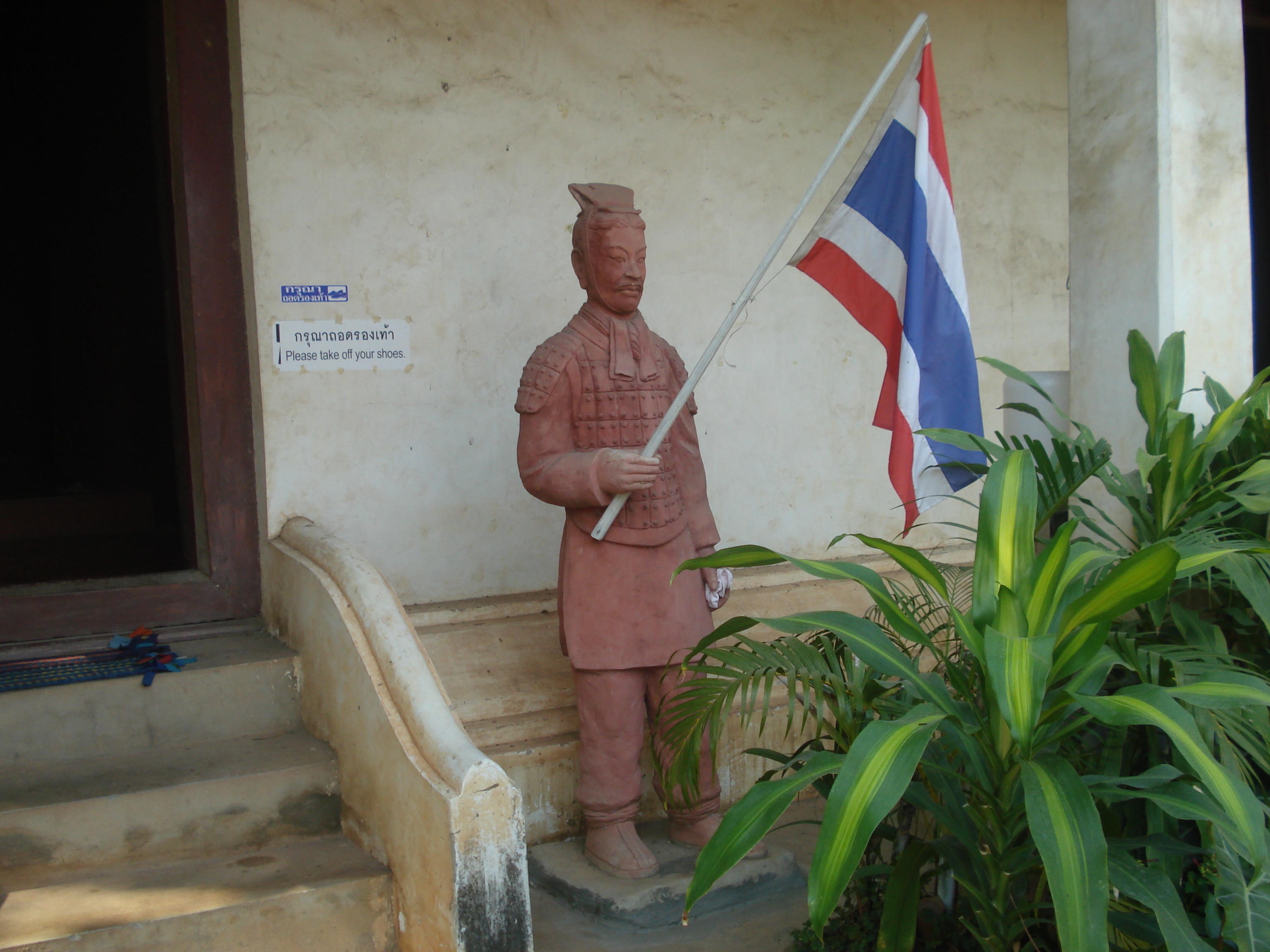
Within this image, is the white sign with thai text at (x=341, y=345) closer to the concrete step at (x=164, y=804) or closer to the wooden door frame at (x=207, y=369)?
the wooden door frame at (x=207, y=369)

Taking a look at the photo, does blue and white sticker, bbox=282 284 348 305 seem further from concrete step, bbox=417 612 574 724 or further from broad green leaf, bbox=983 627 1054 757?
broad green leaf, bbox=983 627 1054 757

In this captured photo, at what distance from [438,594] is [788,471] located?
1.72 meters

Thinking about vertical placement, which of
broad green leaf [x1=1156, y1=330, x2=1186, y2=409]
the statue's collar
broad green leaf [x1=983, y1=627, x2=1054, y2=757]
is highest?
the statue's collar

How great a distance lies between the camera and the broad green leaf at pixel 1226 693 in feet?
6.98

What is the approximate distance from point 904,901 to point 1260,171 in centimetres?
702

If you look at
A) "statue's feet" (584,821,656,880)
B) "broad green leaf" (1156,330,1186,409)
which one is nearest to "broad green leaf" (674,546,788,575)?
"statue's feet" (584,821,656,880)

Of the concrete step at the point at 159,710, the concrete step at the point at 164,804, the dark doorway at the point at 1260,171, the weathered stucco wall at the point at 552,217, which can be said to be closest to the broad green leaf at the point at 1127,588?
the concrete step at the point at 164,804

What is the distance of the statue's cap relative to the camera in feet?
11.0

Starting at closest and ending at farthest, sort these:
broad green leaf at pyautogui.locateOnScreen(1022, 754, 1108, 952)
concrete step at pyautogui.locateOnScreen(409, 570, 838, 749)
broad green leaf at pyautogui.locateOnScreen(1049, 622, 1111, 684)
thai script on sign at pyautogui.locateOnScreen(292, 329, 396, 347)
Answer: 1. broad green leaf at pyautogui.locateOnScreen(1022, 754, 1108, 952)
2. broad green leaf at pyautogui.locateOnScreen(1049, 622, 1111, 684)
3. concrete step at pyautogui.locateOnScreen(409, 570, 838, 749)
4. thai script on sign at pyautogui.locateOnScreen(292, 329, 396, 347)

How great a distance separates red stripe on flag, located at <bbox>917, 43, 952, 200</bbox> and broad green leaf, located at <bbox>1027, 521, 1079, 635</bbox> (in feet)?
4.46

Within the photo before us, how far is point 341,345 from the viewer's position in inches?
163

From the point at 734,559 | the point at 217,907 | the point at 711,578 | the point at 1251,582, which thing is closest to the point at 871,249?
the point at 711,578

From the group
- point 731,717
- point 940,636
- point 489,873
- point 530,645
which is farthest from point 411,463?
point 940,636

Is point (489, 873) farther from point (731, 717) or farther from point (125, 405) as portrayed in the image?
point (125, 405)
